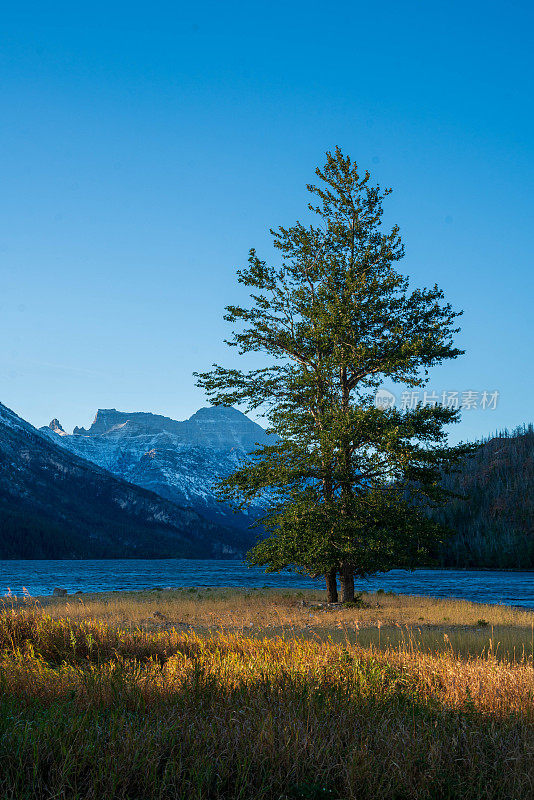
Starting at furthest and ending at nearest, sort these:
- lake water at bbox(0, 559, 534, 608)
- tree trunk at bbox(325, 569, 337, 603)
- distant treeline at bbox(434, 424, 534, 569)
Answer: distant treeline at bbox(434, 424, 534, 569) → lake water at bbox(0, 559, 534, 608) → tree trunk at bbox(325, 569, 337, 603)

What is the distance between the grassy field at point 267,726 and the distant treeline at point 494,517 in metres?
131

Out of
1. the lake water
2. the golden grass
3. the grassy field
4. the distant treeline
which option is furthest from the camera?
the distant treeline

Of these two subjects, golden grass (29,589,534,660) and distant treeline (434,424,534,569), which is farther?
distant treeline (434,424,534,569)

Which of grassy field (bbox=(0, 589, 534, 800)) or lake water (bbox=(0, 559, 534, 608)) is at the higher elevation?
grassy field (bbox=(0, 589, 534, 800))

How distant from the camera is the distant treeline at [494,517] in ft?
490

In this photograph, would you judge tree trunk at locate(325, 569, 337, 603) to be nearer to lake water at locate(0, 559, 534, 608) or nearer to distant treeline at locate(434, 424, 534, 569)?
lake water at locate(0, 559, 534, 608)

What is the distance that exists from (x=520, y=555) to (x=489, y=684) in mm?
155634

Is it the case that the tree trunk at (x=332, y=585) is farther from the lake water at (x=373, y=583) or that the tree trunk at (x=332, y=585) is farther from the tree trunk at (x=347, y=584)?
the lake water at (x=373, y=583)

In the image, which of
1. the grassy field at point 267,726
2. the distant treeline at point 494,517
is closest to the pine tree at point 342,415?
the grassy field at point 267,726

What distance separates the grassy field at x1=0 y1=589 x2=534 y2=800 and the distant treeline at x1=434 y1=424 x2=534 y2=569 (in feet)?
428

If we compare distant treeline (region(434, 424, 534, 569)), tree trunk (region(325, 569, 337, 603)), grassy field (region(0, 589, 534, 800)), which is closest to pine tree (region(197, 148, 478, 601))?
tree trunk (region(325, 569, 337, 603))

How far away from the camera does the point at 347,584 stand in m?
24.9

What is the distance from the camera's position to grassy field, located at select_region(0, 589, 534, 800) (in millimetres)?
5086

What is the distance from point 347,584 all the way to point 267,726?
19.8 metres
